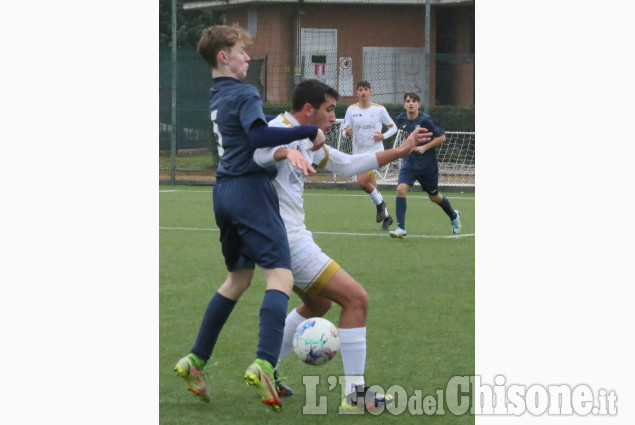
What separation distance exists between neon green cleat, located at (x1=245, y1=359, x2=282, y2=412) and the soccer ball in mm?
394

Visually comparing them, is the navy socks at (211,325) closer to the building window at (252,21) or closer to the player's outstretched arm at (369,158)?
the player's outstretched arm at (369,158)

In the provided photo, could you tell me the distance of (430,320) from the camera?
8008 millimetres

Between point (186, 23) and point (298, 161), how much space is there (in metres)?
30.6

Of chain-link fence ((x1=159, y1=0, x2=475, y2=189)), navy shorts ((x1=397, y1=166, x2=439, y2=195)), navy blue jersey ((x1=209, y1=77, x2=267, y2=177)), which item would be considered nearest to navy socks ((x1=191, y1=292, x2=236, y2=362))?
navy blue jersey ((x1=209, y1=77, x2=267, y2=177))

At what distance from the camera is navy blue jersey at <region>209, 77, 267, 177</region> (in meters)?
5.43

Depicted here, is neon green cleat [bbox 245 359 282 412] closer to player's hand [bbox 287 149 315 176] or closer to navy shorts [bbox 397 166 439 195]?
player's hand [bbox 287 149 315 176]

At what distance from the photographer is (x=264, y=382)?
5.16 metres

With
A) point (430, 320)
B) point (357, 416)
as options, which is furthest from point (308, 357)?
point (430, 320)

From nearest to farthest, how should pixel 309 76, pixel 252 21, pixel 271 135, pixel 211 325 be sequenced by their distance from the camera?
pixel 271 135, pixel 211 325, pixel 309 76, pixel 252 21

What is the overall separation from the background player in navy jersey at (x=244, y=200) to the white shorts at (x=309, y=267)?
4.9 inches

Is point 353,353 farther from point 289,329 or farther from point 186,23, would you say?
point 186,23

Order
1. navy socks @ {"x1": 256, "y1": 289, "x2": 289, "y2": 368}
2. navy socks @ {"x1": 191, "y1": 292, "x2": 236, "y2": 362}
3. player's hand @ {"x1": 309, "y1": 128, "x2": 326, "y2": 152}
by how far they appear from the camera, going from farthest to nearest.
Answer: navy socks @ {"x1": 191, "y1": 292, "x2": 236, "y2": 362} → player's hand @ {"x1": 309, "y1": 128, "x2": 326, "y2": 152} → navy socks @ {"x1": 256, "y1": 289, "x2": 289, "y2": 368}

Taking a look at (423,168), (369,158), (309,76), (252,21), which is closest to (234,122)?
(369,158)

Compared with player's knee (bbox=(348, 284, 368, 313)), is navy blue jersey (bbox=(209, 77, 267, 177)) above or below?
above
